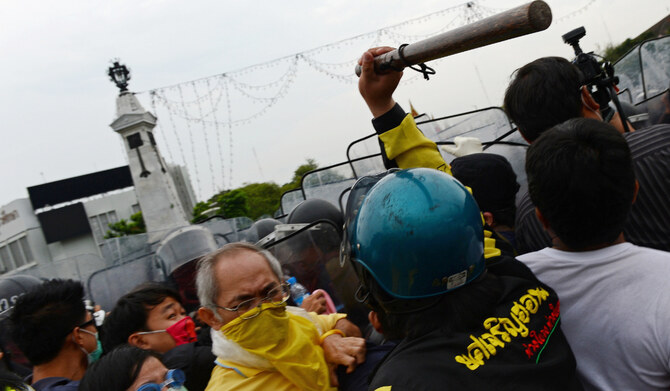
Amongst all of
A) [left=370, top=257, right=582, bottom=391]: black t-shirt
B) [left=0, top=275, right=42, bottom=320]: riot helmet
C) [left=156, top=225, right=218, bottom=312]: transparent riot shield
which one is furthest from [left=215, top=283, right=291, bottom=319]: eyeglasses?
[left=156, top=225, right=218, bottom=312]: transparent riot shield

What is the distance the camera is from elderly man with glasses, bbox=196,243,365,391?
5.67 feet

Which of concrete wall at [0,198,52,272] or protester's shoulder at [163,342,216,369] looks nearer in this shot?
protester's shoulder at [163,342,216,369]

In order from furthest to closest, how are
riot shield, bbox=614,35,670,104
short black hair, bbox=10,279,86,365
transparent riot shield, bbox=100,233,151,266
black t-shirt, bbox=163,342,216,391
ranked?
transparent riot shield, bbox=100,233,151,266 < riot shield, bbox=614,35,670,104 < short black hair, bbox=10,279,86,365 < black t-shirt, bbox=163,342,216,391

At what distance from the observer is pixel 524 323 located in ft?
3.61

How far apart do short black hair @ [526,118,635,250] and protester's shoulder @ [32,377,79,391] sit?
7.60 feet

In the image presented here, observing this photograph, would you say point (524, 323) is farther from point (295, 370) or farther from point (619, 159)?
point (295, 370)

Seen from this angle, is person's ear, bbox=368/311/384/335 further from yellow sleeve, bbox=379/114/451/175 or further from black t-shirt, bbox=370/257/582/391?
yellow sleeve, bbox=379/114/451/175

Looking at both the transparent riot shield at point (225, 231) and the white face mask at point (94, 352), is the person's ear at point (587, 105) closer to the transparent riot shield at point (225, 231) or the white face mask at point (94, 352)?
the white face mask at point (94, 352)

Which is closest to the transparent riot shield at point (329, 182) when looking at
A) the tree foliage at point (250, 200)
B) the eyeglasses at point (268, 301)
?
the eyeglasses at point (268, 301)

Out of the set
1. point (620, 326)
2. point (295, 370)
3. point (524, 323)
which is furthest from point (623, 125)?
point (295, 370)

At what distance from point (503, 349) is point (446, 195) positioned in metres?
0.39

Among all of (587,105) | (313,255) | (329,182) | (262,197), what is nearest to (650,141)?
(587,105)

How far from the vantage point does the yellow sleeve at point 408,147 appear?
169cm

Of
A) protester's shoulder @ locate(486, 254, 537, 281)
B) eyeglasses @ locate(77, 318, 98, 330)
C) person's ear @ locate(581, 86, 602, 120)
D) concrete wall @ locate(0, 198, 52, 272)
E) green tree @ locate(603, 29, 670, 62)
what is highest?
concrete wall @ locate(0, 198, 52, 272)
